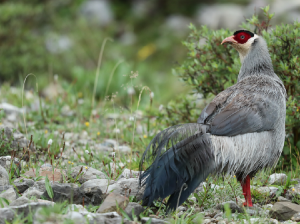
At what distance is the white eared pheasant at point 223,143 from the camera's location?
2.73 metres

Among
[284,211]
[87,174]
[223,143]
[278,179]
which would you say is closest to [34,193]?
[87,174]

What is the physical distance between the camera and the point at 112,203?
2.62 metres

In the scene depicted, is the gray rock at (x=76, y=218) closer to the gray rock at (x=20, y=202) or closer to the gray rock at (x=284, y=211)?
the gray rock at (x=20, y=202)

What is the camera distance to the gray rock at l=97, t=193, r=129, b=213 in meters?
2.60

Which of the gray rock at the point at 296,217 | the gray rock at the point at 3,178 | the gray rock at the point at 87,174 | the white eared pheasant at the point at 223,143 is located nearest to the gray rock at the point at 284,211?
the gray rock at the point at 296,217

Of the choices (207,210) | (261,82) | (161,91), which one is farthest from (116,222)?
(161,91)

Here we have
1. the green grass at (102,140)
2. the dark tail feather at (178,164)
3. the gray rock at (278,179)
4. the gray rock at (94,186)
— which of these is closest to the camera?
the dark tail feather at (178,164)

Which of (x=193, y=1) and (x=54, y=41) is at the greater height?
(x=193, y=1)

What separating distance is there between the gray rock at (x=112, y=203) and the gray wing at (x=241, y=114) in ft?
2.72

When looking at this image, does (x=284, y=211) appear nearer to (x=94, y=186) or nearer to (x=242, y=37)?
(x=94, y=186)

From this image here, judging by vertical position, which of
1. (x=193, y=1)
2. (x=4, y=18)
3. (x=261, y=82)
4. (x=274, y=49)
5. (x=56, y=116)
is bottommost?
(x=56, y=116)

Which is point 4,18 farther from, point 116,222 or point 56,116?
point 116,222

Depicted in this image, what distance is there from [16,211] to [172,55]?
8913 mm

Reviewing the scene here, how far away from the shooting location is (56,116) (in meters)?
5.42
